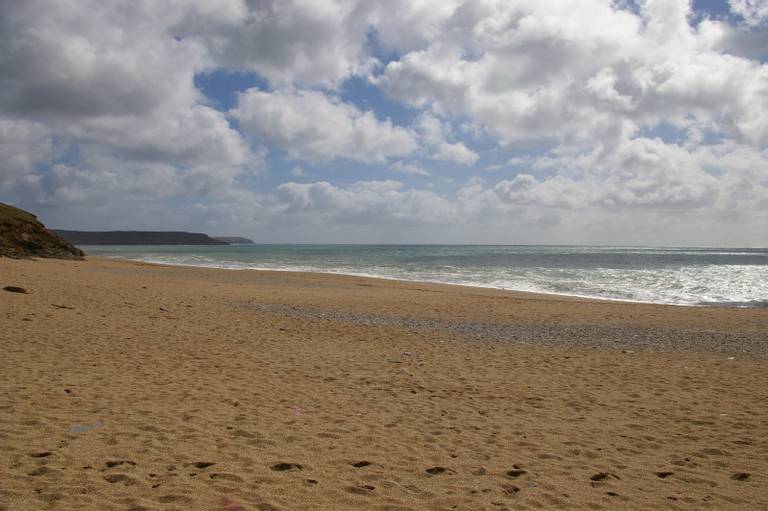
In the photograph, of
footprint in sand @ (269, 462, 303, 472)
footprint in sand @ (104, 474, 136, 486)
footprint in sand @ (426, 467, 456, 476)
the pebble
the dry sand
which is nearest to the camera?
footprint in sand @ (104, 474, 136, 486)

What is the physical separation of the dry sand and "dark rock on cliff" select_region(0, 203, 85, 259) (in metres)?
26.3

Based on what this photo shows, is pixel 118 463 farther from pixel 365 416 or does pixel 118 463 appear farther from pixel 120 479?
pixel 365 416

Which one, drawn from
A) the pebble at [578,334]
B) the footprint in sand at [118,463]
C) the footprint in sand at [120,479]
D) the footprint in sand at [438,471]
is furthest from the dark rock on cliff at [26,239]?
the footprint in sand at [438,471]

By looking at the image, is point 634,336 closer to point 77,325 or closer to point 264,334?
point 264,334

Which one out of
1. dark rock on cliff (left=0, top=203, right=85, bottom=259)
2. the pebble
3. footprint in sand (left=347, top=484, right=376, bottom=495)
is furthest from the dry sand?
dark rock on cliff (left=0, top=203, right=85, bottom=259)

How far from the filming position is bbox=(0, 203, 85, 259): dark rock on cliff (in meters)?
35.0

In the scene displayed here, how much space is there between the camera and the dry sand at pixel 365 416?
14.5 ft

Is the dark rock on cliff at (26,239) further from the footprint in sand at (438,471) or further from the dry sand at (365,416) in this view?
the footprint in sand at (438,471)

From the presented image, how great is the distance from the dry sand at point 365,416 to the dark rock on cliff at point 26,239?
1036 inches

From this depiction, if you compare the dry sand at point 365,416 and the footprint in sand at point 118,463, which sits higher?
the footprint in sand at point 118,463

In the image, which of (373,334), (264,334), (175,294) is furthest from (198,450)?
(175,294)

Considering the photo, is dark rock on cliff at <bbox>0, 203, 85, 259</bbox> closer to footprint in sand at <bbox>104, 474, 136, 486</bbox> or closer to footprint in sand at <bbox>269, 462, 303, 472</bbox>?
footprint in sand at <bbox>104, 474, 136, 486</bbox>

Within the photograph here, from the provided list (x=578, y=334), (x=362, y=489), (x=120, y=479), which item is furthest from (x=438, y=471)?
(x=578, y=334)

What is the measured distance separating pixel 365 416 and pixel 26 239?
4166cm
